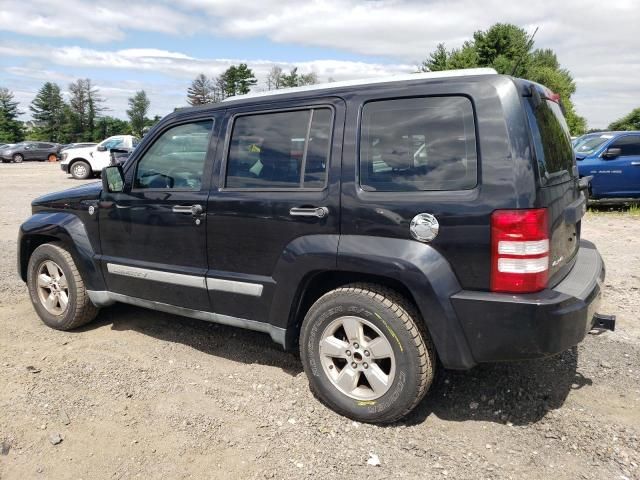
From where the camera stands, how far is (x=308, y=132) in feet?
10.8

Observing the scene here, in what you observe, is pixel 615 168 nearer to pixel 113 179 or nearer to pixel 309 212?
pixel 309 212

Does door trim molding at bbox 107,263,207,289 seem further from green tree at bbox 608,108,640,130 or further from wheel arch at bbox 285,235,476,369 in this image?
green tree at bbox 608,108,640,130

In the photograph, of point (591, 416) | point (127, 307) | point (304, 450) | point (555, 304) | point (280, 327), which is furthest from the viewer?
point (127, 307)

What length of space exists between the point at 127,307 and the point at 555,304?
3974 mm

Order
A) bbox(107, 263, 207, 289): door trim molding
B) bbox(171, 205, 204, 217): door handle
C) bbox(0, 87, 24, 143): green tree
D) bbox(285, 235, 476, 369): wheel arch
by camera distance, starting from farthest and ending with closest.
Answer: bbox(0, 87, 24, 143): green tree
bbox(107, 263, 207, 289): door trim molding
bbox(171, 205, 204, 217): door handle
bbox(285, 235, 476, 369): wheel arch

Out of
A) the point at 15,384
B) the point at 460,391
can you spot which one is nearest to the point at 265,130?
the point at 460,391

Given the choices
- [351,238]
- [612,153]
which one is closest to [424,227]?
[351,238]

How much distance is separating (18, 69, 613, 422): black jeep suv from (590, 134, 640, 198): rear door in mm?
8559

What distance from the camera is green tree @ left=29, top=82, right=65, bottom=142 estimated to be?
84.2m

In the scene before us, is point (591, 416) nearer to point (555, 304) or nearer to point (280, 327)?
point (555, 304)

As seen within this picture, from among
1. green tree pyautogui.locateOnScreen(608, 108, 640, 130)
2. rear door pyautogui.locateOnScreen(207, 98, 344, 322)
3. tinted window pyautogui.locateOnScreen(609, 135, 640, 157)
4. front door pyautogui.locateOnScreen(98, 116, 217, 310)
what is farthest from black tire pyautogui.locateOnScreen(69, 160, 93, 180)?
green tree pyautogui.locateOnScreen(608, 108, 640, 130)

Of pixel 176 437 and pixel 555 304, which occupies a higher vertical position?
pixel 555 304

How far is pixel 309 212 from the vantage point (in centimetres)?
313

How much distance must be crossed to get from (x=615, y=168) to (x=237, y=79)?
7152cm
